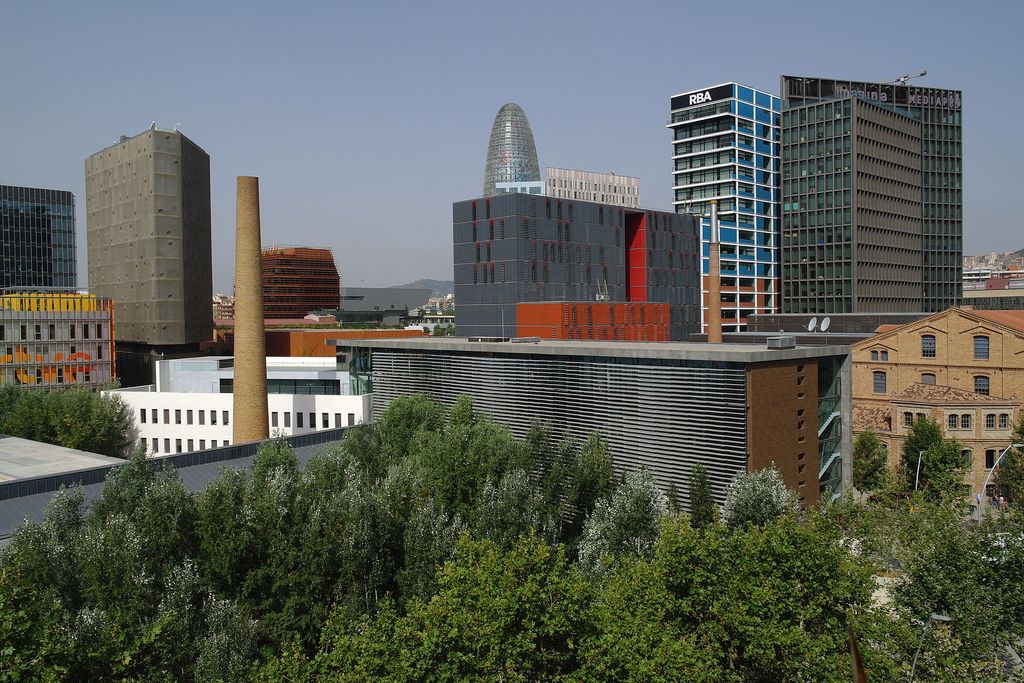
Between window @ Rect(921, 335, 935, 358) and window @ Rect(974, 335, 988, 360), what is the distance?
12.2ft

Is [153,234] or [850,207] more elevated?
[850,207]

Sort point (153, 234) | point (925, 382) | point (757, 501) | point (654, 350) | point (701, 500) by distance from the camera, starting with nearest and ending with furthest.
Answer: point (757, 501) < point (701, 500) < point (654, 350) < point (925, 382) < point (153, 234)

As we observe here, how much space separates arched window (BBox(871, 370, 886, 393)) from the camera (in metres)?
79.0

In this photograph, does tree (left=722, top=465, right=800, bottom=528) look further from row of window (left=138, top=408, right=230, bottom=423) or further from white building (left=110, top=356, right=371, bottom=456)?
row of window (left=138, top=408, right=230, bottom=423)

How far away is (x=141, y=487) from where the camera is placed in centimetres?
3969

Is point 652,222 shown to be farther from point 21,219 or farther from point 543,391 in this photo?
point 21,219

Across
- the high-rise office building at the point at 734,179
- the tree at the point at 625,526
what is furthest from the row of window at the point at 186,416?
the high-rise office building at the point at 734,179

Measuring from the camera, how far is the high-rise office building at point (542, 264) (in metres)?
99.8

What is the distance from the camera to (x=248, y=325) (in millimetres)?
62719

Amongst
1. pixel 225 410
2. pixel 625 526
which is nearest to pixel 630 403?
pixel 625 526

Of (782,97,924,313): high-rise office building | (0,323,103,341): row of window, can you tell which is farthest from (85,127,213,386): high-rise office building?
(782,97,924,313): high-rise office building

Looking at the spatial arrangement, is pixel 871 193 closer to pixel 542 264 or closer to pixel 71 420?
pixel 542 264

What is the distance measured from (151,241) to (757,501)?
98.7 meters

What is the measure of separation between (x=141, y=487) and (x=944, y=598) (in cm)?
3697
